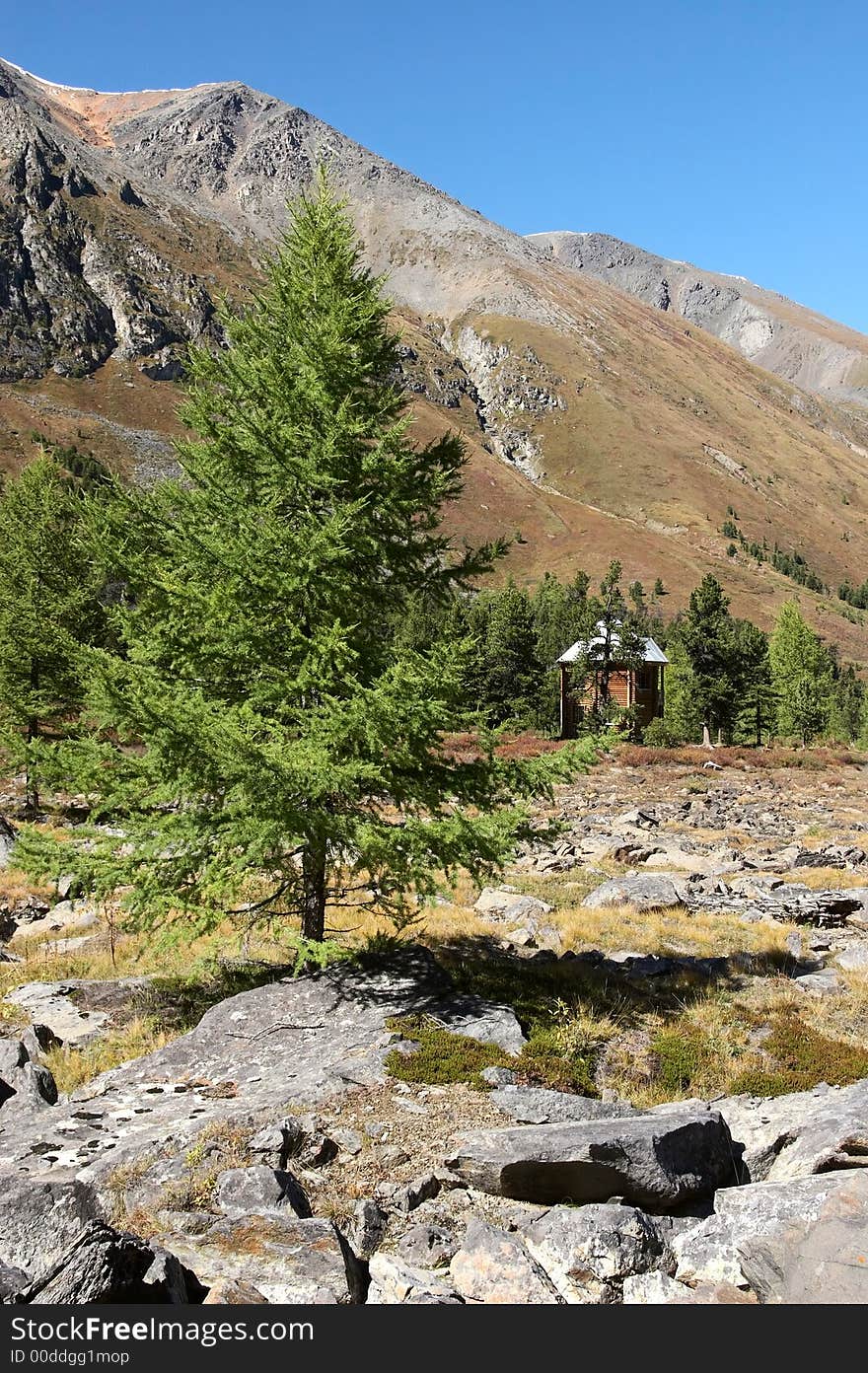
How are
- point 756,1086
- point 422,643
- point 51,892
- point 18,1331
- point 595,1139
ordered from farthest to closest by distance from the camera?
point 51,892
point 422,643
point 756,1086
point 595,1139
point 18,1331

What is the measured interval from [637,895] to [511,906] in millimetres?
3109

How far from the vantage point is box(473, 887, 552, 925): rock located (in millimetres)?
17438

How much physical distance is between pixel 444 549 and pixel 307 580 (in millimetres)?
2547

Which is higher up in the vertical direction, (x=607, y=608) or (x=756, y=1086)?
(x=607, y=608)

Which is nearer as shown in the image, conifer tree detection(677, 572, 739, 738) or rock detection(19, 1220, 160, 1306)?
rock detection(19, 1220, 160, 1306)

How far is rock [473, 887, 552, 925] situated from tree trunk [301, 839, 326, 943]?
698cm

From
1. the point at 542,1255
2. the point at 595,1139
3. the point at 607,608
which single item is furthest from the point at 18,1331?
the point at 607,608

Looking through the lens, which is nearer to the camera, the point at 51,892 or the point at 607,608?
the point at 51,892

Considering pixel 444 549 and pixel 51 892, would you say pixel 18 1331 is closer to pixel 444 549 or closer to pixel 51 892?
pixel 444 549

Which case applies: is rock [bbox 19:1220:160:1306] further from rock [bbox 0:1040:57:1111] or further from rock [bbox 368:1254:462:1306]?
rock [bbox 0:1040:57:1111]

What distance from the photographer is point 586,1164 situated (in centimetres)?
640

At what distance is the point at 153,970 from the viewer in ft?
43.2

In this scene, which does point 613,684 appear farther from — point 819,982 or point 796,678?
point 819,982

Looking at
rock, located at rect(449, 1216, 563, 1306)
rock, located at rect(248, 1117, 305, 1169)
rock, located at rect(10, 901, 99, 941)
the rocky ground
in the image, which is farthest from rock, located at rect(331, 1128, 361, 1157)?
rock, located at rect(10, 901, 99, 941)
